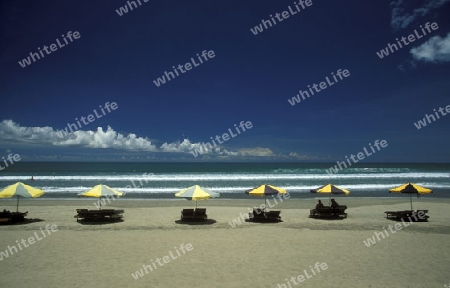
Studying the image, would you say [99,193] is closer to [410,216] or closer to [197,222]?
[197,222]

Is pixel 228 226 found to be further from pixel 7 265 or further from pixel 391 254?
pixel 7 265

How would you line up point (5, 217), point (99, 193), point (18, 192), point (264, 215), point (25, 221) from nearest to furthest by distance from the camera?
point (18, 192) → point (5, 217) → point (99, 193) → point (25, 221) → point (264, 215)

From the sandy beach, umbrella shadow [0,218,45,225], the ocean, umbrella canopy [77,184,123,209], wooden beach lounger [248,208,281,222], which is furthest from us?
the ocean

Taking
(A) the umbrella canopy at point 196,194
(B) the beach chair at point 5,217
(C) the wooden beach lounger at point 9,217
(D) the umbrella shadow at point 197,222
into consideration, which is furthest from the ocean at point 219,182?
(B) the beach chair at point 5,217

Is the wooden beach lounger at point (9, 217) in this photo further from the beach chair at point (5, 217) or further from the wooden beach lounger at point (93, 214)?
the wooden beach lounger at point (93, 214)

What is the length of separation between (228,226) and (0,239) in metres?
9.00

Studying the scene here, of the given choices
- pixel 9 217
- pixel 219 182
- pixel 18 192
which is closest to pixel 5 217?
pixel 9 217

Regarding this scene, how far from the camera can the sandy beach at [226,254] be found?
7168 mm

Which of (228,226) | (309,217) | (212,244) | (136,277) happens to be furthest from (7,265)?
(309,217)

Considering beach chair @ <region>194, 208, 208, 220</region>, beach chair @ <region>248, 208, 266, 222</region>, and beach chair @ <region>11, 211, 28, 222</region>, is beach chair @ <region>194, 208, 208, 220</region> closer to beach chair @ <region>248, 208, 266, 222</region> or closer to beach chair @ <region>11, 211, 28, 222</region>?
beach chair @ <region>248, 208, 266, 222</region>

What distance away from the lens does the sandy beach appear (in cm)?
717

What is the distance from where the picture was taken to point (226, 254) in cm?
911

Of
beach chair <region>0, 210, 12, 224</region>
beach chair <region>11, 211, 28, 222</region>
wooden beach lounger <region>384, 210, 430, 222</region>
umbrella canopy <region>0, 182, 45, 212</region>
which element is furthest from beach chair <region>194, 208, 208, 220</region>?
wooden beach lounger <region>384, 210, 430, 222</region>

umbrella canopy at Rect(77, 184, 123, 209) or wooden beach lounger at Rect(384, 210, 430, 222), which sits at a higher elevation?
umbrella canopy at Rect(77, 184, 123, 209)
